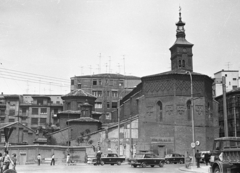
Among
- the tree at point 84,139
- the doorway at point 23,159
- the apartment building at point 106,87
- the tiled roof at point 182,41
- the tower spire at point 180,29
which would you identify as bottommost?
the doorway at point 23,159

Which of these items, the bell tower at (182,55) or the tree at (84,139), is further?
the bell tower at (182,55)

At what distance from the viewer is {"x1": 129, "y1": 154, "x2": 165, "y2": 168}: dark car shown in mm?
30719

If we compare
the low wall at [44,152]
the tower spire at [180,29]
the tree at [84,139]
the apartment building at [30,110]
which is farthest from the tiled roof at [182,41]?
the apartment building at [30,110]

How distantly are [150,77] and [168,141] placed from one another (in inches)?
415

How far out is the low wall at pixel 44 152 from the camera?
3975 cm

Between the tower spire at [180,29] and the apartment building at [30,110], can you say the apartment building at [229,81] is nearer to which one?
the tower spire at [180,29]

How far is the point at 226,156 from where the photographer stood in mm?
18250

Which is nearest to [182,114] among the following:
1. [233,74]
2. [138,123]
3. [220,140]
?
[138,123]

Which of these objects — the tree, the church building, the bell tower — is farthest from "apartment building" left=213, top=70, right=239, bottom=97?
the tree

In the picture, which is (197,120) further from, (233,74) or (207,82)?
(233,74)

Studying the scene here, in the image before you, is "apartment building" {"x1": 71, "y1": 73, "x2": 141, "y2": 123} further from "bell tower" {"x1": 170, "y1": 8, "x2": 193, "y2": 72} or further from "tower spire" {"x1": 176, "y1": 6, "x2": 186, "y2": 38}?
"bell tower" {"x1": 170, "y1": 8, "x2": 193, "y2": 72}

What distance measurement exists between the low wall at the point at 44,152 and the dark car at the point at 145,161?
14.7 meters

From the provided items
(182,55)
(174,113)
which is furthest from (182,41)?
(174,113)

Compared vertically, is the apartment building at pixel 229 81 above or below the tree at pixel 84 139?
above
